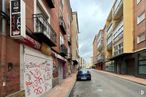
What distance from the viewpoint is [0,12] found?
8.28m

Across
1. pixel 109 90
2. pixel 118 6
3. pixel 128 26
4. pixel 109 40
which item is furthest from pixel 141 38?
pixel 109 40

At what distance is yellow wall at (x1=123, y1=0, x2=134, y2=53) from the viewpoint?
42.3m

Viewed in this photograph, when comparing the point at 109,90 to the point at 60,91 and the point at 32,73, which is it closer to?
the point at 60,91

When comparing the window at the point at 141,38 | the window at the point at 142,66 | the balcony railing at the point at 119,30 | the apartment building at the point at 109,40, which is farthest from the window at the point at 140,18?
the apartment building at the point at 109,40

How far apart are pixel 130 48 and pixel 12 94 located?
34680 millimetres

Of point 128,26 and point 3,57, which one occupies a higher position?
point 128,26

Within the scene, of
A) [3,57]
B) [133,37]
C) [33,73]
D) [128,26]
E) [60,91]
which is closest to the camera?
[3,57]

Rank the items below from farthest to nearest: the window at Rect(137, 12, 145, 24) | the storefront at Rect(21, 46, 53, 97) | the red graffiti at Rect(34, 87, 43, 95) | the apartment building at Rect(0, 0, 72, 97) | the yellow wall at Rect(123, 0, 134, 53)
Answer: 1. the yellow wall at Rect(123, 0, 134, 53)
2. the window at Rect(137, 12, 145, 24)
3. the red graffiti at Rect(34, 87, 43, 95)
4. the storefront at Rect(21, 46, 53, 97)
5. the apartment building at Rect(0, 0, 72, 97)

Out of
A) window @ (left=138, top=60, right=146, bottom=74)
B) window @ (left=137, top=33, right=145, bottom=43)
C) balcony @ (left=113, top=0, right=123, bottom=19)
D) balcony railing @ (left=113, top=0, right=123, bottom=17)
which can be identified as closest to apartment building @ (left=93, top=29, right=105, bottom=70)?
balcony @ (left=113, top=0, right=123, bottom=19)

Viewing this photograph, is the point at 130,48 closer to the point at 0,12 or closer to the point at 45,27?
the point at 45,27

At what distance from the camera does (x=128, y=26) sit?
42500mm

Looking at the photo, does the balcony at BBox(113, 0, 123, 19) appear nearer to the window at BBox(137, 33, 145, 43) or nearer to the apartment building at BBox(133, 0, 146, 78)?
the apartment building at BBox(133, 0, 146, 78)

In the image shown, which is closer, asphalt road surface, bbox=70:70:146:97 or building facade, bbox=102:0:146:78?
asphalt road surface, bbox=70:70:146:97

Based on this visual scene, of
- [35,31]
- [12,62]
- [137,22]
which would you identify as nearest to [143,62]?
[137,22]
